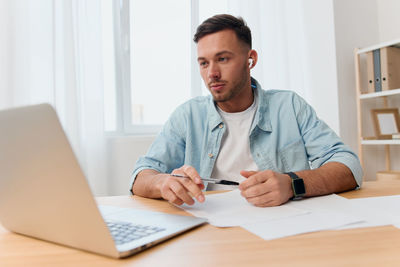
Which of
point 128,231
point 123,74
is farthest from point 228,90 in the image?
point 123,74

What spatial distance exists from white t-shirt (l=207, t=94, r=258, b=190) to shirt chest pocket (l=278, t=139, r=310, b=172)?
4.4 inches

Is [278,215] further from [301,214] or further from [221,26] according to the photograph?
[221,26]

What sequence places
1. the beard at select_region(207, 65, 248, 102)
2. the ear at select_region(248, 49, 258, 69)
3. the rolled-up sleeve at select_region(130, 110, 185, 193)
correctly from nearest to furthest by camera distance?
the rolled-up sleeve at select_region(130, 110, 185, 193), the beard at select_region(207, 65, 248, 102), the ear at select_region(248, 49, 258, 69)

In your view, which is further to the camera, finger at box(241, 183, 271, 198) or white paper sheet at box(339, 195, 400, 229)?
finger at box(241, 183, 271, 198)

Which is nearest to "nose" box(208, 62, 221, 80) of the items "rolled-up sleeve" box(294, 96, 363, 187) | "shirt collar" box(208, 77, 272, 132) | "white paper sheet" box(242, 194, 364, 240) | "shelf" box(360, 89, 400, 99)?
"shirt collar" box(208, 77, 272, 132)

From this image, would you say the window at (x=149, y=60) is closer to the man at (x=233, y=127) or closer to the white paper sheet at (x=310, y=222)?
the man at (x=233, y=127)

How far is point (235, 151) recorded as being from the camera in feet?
4.58

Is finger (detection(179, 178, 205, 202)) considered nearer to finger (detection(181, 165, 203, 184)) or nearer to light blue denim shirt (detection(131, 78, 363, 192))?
finger (detection(181, 165, 203, 184))

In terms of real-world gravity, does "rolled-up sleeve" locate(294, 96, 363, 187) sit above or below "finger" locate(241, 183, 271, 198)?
above

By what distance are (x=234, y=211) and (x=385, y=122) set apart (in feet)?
7.65

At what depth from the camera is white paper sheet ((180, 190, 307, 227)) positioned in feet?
2.25

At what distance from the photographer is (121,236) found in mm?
558

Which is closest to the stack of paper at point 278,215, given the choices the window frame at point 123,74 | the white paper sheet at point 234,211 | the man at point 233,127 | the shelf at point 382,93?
the white paper sheet at point 234,211

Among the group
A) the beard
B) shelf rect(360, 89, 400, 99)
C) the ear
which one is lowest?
the beard
